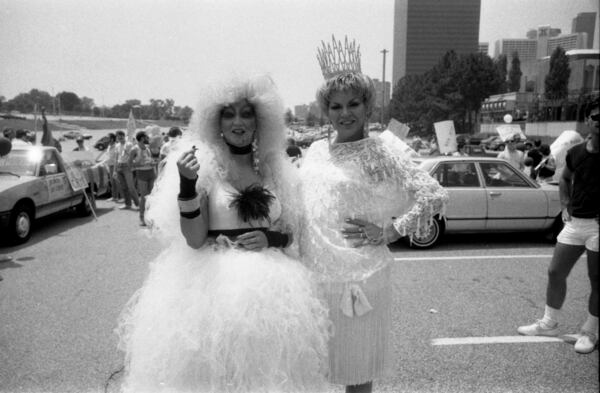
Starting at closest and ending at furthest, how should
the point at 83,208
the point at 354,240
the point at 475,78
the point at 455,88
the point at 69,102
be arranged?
Result: the point at 354,240, the point at 83,208, the point at 69,102, the point at 475,78, the point at 455,88

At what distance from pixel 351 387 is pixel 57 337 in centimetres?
280

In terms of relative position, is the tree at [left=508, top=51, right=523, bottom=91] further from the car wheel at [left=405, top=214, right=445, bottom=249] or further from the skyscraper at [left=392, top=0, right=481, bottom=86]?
the car wheel at [left=405, top=214, right=445, bottom=249]

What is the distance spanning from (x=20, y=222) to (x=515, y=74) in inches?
3988

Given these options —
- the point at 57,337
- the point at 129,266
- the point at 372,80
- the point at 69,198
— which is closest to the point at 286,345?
the point at 372,80

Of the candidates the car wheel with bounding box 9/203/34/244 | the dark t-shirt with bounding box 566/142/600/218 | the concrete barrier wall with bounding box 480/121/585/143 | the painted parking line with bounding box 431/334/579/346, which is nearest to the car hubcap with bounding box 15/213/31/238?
the car wheel with bounding box 9/203/34/244

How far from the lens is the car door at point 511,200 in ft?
22.0

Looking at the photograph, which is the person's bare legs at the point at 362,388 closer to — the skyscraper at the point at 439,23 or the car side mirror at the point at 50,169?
the skyscraper at the point at 439,23

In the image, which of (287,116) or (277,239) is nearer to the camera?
(277,239)

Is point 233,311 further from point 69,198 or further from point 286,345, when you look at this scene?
point 69,198

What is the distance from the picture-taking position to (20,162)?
24.8 feet

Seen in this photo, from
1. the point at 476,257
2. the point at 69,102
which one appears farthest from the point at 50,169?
the point at 69,102

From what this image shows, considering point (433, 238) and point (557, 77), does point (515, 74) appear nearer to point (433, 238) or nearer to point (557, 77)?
point (557, 77)

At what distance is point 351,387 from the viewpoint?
2.17 m

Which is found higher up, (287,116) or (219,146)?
(287,116)
